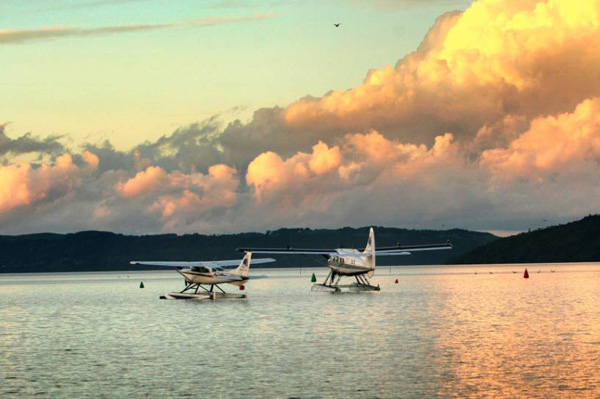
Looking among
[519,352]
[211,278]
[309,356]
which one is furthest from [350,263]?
[309,356]

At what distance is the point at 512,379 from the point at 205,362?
15841mm

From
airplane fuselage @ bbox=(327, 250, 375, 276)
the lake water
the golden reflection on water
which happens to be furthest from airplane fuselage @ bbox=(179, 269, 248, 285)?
the golden reflection on water

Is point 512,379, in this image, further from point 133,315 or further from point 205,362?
point 133,315

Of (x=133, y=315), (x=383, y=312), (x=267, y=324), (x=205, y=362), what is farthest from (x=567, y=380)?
(x=133, y=315)

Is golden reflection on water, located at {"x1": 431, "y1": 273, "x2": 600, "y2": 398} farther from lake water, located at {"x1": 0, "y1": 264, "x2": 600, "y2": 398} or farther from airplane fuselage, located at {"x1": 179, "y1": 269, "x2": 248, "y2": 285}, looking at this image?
airplane fuselage, located at {"x1": 179, "y1": 269, "x2": 248, "y2": 285}

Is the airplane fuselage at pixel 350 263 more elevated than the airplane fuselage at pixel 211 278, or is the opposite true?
the airplane fuselage at pixel 350 263

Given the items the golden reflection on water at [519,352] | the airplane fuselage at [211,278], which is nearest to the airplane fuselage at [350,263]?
the airplane fuselage at [211,278]

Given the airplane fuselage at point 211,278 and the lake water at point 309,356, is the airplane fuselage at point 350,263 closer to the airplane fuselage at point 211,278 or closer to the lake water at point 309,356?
the airplane fuselage at point 211,278

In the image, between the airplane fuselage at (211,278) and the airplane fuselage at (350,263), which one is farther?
the airplane fuselage at (350,263)

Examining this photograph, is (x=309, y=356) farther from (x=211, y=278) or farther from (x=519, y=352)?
(x=211, y=278)

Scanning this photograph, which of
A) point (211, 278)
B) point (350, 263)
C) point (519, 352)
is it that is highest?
point (350, 263)

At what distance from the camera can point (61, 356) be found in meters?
50.9

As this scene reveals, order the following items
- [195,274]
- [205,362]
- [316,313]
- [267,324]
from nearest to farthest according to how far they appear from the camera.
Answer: [205,362] → [267,324] → [316,313] → [195,274]

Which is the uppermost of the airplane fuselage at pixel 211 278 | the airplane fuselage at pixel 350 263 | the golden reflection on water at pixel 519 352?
the airplane fuselage at pixel 350 263
